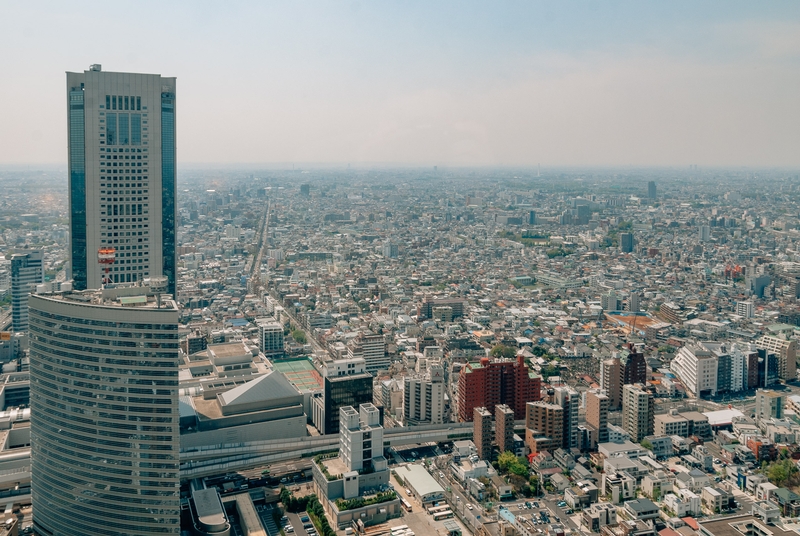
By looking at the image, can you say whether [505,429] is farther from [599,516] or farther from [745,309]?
[745,309]

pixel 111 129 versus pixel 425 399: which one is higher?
pixel 111 129

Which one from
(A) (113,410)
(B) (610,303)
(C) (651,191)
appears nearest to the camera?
(A) (113,410)

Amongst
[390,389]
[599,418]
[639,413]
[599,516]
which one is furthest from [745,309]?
[599,516]

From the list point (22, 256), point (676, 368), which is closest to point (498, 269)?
point (676, 368)

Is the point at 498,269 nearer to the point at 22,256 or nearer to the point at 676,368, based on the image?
the point at 676,368

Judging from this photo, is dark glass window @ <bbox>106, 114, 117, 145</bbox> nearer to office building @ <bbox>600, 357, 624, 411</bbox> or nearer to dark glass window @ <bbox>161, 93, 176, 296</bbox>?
dark glass window @ <bbox>161, 93, 176, 296</bbox>

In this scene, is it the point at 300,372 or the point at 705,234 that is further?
the point at 705,234

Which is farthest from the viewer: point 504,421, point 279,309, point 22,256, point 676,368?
point 279,309
